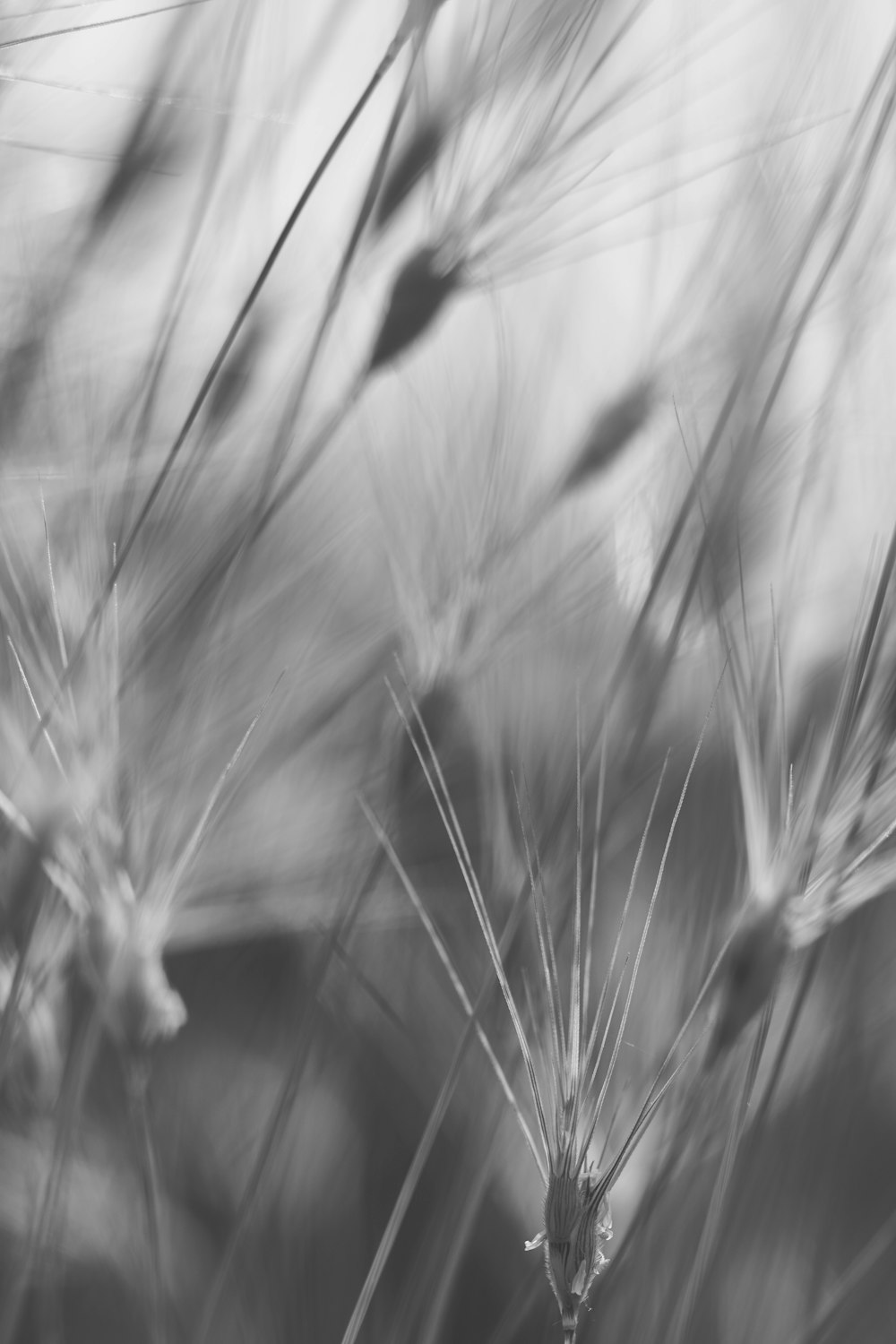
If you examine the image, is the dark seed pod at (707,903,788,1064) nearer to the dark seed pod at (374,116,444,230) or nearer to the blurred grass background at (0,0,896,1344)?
the blurred grass background at (0,0,896,1344)

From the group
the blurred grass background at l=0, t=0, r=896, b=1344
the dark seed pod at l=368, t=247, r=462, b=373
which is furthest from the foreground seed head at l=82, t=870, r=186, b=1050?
the dark seed pod at l=368, t=247, r=462, b=373

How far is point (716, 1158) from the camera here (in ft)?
1.30

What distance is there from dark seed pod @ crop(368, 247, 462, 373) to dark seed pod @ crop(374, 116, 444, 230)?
0.04ft

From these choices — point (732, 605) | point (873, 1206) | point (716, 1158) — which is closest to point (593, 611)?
point (732, 605)

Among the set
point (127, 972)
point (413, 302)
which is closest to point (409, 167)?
point (413, 302)

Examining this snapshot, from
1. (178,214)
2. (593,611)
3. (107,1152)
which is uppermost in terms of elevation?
(178,214)

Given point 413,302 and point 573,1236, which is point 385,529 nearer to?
point 413,302

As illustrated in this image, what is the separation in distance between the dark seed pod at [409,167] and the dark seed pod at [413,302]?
13mm

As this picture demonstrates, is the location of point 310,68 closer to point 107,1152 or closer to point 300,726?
point 300,726

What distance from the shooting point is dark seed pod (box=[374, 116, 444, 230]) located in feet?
0.97

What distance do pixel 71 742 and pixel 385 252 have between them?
14 centimetres

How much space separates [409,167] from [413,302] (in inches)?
1.3

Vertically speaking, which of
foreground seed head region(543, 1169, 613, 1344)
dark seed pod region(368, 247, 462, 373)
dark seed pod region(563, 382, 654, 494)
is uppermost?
dark seed pod region(368, 247, 462, 373)

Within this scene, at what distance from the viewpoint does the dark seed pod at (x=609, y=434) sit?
1.09ft
